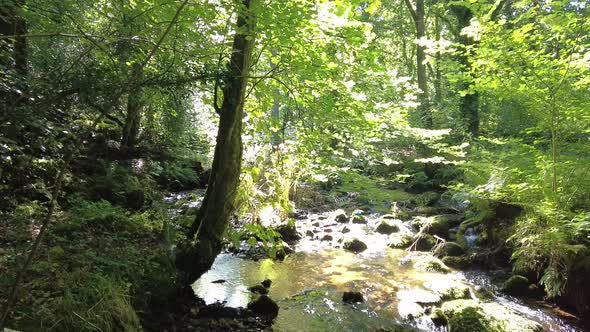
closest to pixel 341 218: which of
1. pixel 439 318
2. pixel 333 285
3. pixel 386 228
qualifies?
pixel 386 228

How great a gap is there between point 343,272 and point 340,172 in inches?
96.9

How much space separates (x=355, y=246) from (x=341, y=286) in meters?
2.20

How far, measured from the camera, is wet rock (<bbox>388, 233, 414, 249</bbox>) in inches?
340

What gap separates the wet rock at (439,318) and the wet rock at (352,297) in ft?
3.56

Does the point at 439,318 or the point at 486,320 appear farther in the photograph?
the point at 439,318

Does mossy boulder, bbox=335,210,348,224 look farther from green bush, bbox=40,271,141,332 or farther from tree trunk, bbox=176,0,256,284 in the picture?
green bush, bbox=40,271,141,332

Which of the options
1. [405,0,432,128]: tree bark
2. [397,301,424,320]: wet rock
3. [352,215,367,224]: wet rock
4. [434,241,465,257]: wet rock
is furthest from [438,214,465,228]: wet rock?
[405,0,432,128]: tree bark

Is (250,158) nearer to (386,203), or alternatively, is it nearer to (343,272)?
(343,272)

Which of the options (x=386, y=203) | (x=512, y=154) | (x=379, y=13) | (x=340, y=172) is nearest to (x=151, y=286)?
(x=340, y=172)

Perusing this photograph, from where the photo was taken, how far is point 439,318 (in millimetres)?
4996

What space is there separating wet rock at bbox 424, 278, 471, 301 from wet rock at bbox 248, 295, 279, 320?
261 cm

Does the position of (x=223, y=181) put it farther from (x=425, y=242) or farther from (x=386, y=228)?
(x=386, y=228)

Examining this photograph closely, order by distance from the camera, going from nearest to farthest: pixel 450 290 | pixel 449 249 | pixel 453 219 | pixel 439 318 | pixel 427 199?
pixel 439 318 → pixel 450 290 → pixel 449 249 → pixel 453 219 → pixel 427 199

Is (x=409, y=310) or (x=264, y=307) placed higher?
(x=264, y=307)
